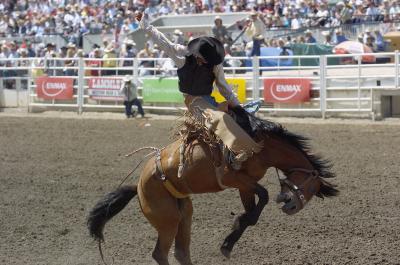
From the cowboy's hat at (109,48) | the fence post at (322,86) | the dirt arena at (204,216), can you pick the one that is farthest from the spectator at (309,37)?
the dirt arena at (204,216)

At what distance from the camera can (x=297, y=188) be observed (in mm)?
5273

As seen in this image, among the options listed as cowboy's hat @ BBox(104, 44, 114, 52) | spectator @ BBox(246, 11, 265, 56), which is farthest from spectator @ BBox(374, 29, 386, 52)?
cowboy's hat @ BBox(104, 44, 114, 52)

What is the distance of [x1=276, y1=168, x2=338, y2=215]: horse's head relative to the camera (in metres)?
5.29

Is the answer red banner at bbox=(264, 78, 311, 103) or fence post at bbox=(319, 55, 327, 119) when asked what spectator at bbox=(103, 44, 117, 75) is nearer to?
red banner at bbox=(264, 78, 311, 103)

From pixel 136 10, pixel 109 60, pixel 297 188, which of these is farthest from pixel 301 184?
pixel 136 10

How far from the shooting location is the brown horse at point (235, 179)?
5355 mm

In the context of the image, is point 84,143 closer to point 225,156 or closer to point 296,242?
point 296,242

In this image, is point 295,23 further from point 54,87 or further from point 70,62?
point 54,87

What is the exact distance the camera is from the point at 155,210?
582 cm

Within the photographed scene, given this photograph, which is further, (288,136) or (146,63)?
(146,63)

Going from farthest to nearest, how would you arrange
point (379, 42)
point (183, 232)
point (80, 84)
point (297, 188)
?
point (80, 84) → point (379, 42) → point (183, 232) → point (297, 188)

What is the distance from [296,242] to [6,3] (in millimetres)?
26641

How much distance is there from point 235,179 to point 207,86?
0.77 m

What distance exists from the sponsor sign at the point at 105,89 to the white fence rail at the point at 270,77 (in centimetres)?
18
